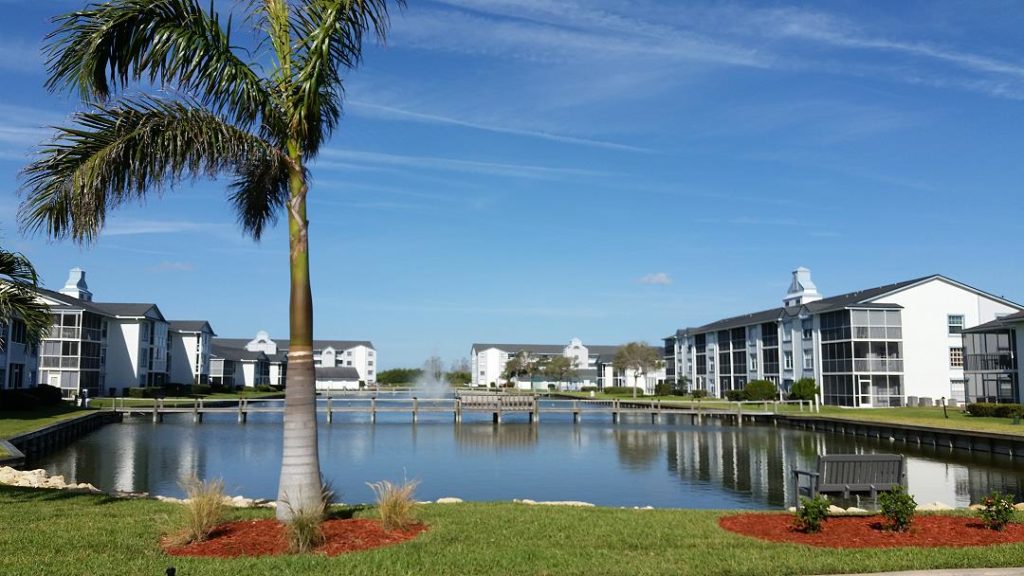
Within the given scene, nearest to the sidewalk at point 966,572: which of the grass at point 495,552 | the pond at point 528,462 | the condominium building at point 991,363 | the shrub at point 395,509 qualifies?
the grass at point 495,552

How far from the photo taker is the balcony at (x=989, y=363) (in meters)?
51.5

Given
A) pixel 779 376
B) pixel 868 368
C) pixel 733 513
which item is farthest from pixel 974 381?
pixel 733 513

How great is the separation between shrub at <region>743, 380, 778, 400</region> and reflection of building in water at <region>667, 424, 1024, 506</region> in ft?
66.1

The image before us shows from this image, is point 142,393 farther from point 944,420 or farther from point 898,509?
point 898,509

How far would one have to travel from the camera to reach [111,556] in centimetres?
842

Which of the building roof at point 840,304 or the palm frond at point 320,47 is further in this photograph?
the building roof at point 840,304

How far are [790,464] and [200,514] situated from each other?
25.5 metres

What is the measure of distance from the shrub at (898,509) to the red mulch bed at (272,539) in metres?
6.09

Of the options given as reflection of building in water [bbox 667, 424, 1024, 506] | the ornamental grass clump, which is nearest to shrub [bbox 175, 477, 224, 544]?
the ornamental grass clump

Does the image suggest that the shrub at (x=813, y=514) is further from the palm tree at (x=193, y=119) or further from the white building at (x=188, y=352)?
the white building at (x=188, y=352)

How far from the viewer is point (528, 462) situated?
29.9 meters

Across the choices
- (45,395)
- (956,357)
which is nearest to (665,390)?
(956,357)

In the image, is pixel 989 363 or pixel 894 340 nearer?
pixel 989 363

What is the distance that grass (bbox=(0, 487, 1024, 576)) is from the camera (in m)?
8.02
